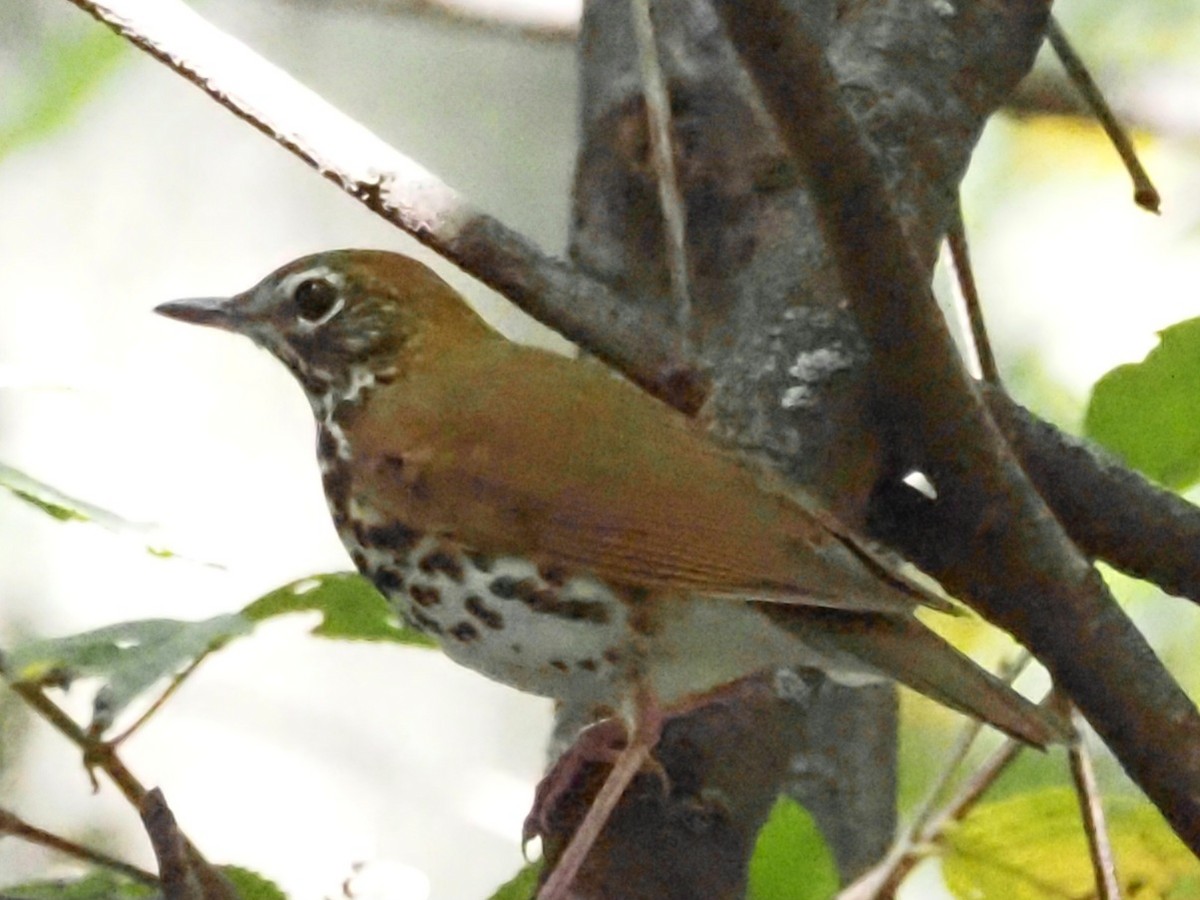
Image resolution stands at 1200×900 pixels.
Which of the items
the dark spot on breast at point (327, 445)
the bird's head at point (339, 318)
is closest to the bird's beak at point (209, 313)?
the bird's head at point (339, 318)

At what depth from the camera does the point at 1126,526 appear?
820mm

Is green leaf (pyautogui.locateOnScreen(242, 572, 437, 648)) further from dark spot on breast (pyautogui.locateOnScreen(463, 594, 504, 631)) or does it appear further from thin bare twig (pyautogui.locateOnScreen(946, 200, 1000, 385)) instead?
thin bare twig (pyautogui.locateOnScreen(946, 200, 1000, 385))

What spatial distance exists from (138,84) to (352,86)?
11.5 inches

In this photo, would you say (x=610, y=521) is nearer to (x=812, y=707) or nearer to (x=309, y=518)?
(x=812, y=707)

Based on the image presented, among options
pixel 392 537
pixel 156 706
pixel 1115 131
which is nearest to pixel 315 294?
pixel 392 537

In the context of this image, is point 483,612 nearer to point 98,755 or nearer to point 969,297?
point 98,755

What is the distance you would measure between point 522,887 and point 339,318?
407 millimetres

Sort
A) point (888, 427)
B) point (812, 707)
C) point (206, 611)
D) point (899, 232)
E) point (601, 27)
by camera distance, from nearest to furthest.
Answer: point (899, 232), point (888, 427), point (812, 707), point (601, 27), point (206, 611)

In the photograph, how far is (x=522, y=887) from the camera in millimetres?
780

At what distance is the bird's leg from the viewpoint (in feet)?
2.34

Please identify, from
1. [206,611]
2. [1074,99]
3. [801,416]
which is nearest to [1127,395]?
[801,416]

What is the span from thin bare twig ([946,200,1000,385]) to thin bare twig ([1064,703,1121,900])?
30 cm

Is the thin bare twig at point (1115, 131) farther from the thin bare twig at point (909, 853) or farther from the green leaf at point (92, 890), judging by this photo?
the green leaf at point (92, 890)

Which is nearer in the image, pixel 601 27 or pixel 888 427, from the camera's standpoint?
pixel 888 427
